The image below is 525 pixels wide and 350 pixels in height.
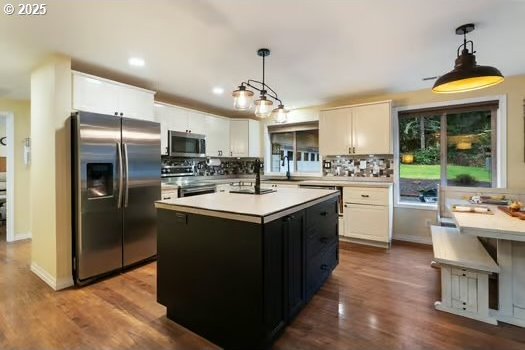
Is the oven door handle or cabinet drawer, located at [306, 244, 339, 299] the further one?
the oven door handle

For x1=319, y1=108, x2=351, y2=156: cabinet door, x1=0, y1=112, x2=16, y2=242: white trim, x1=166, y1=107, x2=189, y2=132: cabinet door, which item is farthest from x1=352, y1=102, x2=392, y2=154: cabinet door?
x1=0, y1=112, x2=16, y2=242: white trim

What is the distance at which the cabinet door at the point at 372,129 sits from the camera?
3971 millimetres

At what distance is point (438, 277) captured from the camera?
277 centimetres

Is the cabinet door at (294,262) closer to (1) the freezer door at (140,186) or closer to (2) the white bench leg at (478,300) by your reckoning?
(2) the white bench leg at (478,300)

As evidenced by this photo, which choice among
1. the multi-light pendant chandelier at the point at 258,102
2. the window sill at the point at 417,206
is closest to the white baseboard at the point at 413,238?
the window sill at the point at 417,206

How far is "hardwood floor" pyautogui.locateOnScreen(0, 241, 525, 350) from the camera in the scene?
5.79 feet

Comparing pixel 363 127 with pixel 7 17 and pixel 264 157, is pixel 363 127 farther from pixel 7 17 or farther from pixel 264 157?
pixel 7 17

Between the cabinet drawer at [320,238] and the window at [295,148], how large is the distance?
2.39m

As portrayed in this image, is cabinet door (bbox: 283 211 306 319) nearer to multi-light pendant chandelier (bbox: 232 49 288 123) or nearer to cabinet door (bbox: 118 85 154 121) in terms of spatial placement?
multi-light pendant chandelier (bbox: 232 49 288 123)

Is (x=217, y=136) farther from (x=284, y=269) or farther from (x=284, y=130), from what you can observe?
(x=284, y=269)

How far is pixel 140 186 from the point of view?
3080 millimetres

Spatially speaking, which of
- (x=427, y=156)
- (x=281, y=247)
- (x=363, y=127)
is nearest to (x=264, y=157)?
(x=363, y=127)

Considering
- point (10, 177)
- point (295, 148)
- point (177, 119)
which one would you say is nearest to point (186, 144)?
point (177, 119)

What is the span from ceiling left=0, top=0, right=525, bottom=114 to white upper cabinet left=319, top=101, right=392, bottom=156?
62cm
